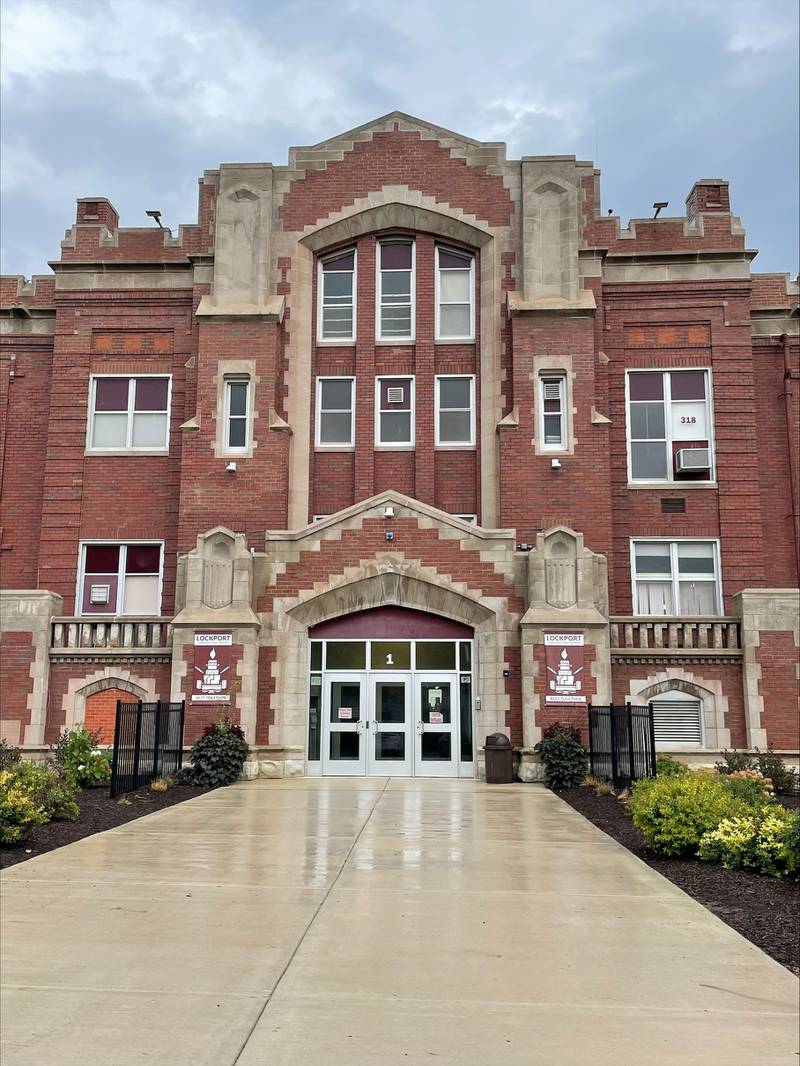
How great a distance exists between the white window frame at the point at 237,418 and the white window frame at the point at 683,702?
1163 centimetres

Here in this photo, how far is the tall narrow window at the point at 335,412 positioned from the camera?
1040 inches

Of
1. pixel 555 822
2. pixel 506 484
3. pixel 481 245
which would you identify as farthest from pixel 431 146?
pixel 555 822

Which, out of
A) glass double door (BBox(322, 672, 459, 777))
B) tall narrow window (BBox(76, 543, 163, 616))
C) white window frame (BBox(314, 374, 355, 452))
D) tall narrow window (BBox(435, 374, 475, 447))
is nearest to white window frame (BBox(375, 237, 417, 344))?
white window frame (BBox(314, 374, 355, 452))

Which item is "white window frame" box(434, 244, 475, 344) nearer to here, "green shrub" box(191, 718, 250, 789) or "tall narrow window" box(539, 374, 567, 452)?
"tall narrow window" box(539, 374, 567, 452)

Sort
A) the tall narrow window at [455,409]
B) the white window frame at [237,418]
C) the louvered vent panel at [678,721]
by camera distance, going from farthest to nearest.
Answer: the tall narrow window at [455,409] → the white window frame at [237,418] → the louvered vent panel at [678,721]

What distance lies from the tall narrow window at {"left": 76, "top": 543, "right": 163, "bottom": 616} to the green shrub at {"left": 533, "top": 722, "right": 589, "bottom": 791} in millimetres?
11128

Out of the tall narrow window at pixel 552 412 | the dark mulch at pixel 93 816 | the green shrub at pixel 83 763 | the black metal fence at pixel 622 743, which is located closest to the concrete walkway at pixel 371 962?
the dark mulch at pixel 93 816

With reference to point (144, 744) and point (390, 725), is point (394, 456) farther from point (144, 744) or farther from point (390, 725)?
point (144, 744)

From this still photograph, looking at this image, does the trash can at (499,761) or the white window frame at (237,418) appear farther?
the white window frame at (237,418)

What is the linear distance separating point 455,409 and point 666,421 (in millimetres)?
5628

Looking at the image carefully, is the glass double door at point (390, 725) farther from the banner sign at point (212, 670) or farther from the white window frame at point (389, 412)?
the white window frame at point (389, 412)

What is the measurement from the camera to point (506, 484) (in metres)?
24.4

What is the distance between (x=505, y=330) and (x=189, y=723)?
12614 mm

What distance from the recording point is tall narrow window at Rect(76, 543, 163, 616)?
2605 cm
